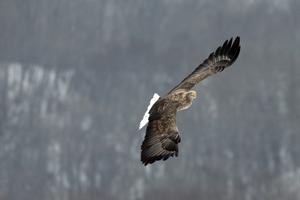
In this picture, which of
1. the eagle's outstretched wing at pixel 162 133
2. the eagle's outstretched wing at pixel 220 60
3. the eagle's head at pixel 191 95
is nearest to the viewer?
the eagle's outstretched wing at pixel 162 133

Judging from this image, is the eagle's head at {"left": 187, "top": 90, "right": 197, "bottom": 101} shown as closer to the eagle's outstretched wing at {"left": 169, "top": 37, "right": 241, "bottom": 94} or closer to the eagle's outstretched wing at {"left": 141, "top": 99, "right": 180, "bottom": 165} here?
the eagle's outstretched wing at {"left": 141, "top": 99, "right": 180, "bottom": 165}

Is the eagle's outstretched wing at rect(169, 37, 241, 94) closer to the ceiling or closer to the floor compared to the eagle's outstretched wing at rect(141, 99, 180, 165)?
closer to the ceiling

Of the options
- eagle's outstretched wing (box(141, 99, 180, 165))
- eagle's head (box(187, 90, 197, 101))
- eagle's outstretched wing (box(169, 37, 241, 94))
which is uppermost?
eagle's outstretched wing (box(169, 37, 241, 94))

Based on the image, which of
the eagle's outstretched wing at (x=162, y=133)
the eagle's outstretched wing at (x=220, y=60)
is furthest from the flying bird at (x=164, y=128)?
the eagle's outstretched wing at (x=220, y=60)

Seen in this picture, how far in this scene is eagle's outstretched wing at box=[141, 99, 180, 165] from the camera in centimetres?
2591

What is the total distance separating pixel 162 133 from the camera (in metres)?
26.3

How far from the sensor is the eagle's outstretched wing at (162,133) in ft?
85.0

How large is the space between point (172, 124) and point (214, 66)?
622 centimetres

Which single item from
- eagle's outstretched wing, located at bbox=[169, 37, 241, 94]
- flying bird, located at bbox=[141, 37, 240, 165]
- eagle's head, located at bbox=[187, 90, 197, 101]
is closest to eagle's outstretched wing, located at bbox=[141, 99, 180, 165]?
flying bird, located at bbox=[141, 37, 240, 165]

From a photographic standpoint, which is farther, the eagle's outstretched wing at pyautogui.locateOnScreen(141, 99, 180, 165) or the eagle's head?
the eagle's head

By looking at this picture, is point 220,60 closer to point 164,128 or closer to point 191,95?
point 191,95

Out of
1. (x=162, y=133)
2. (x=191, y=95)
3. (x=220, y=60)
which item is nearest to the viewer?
(x=162, y=133)

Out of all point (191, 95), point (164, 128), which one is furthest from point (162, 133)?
point (191, 95)

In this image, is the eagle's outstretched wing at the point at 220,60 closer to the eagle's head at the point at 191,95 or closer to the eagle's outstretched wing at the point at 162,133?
the eagle's head at the point at 191,95
